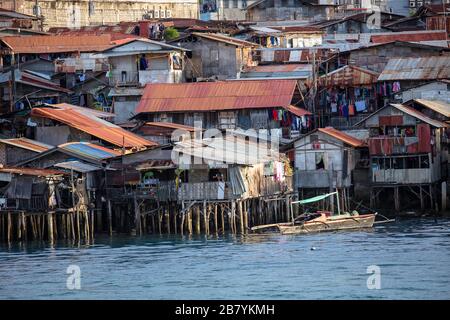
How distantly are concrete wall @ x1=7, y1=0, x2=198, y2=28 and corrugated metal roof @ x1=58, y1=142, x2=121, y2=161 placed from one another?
2720cm

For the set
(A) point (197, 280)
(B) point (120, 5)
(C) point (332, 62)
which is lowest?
(A) point (197, 280)

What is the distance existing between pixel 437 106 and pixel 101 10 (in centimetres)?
3215

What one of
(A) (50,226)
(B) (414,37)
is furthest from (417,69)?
(A) (50,226)

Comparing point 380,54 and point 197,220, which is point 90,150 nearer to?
point 197,220

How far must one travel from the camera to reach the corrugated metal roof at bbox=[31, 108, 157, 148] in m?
56.8

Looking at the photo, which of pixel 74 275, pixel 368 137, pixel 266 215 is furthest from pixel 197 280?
pixel 368 137

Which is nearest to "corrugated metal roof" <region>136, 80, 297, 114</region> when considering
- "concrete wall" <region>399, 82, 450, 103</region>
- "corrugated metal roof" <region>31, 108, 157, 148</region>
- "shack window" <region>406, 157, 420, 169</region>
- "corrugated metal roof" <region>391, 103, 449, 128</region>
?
"corrugated metal roof" <region>31, 108, 157, 148</region>

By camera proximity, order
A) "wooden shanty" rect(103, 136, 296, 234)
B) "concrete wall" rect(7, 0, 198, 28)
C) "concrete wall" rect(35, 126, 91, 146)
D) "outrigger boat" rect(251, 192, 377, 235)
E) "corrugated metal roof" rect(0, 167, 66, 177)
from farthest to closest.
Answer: "concrete wall" rect(7, 0, 198, 28), "concrete wall" rect(35, 126, 91, 146), "outrigger boat" rect(251, 192, 377, 235), "wooden shanty" rect(103, 136, 296, 234), "corrugated metal roof" rect(0, 167, 66, 177)

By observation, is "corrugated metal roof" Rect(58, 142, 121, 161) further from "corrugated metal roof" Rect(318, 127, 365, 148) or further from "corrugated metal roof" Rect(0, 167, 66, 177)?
"corrugated metal roof" Rect(318, 127, 365, 148)

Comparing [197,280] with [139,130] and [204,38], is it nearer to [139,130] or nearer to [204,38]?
[139,130]

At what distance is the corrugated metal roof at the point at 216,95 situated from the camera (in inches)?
2409

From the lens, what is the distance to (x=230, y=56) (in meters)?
67.8
